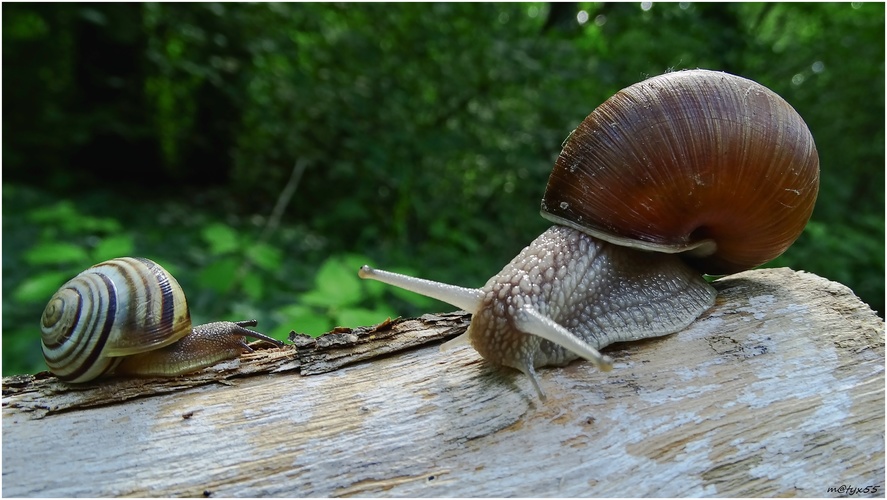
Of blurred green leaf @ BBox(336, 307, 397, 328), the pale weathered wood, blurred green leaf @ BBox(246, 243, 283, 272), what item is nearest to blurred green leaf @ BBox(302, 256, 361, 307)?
blurred green leaf @ BBox(336, 307, 397, 328)

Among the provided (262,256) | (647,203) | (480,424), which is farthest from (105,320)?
(647,203)

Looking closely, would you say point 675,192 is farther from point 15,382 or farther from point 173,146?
point 173,146

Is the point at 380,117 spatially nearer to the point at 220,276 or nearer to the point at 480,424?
the point at 220,276

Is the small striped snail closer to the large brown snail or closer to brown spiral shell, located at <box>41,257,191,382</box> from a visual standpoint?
brown spiral shell, located at <box>41,257,191,382</box>

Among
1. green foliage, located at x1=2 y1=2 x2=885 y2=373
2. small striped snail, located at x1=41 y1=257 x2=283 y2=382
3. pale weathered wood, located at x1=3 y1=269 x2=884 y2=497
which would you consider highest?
green foliage, located at x1=2 y1=2 x2=885 y2=373

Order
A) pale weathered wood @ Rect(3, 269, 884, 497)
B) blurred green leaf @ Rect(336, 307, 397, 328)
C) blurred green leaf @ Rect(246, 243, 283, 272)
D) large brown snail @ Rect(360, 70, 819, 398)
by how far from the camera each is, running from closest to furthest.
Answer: pale weathered wood @ Rect(3, 269, 884, 497) → large brown snail @ Rect(360, 70, 819, 398) → blurred green leaf @ Rect(336, 307, 397, 328) → blurred green leaf @ Rect(246, 243, 283, 272)

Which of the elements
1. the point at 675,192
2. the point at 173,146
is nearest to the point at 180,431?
the point at 675,192
